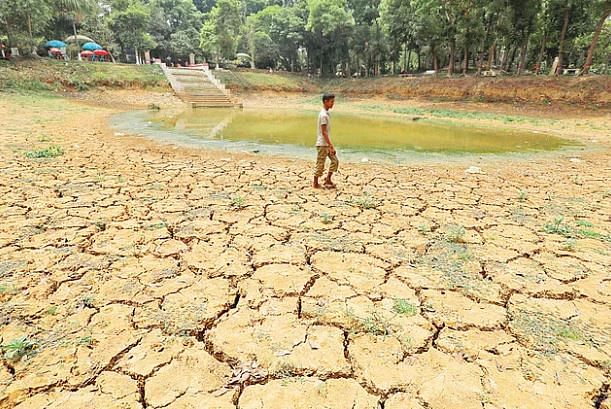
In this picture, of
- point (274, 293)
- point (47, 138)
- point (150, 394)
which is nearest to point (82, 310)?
point (150, 394)

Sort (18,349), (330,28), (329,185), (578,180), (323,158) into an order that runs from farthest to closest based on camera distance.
Answer: (330,28) → (578,180) → (329,185) → (323,158) → (18,349)

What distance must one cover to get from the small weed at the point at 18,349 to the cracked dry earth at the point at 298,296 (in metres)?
0.02

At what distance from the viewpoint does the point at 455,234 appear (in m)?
3.16

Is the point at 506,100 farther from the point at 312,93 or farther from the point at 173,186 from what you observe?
the point at 173,186

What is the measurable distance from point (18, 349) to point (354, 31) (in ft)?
102

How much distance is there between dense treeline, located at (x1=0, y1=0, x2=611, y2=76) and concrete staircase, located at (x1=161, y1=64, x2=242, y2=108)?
4914 millimetres

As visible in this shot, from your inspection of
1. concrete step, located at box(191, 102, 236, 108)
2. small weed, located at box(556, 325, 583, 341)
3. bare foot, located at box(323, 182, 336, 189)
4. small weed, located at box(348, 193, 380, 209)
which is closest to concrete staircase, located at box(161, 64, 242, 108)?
concrete step, located at box(191, 102, 236, 108)

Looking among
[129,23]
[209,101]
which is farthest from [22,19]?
[129,23]

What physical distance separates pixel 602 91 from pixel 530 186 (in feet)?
47.4

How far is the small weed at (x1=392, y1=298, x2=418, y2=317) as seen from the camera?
83.7 inches

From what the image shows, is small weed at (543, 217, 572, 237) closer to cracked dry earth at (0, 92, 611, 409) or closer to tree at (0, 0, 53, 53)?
cracked dry earth at (0, 92, 611, 409)

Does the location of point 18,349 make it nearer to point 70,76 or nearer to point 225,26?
point 70,76

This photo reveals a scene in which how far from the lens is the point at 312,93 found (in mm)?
27594

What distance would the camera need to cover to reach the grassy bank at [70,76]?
16.8 m
